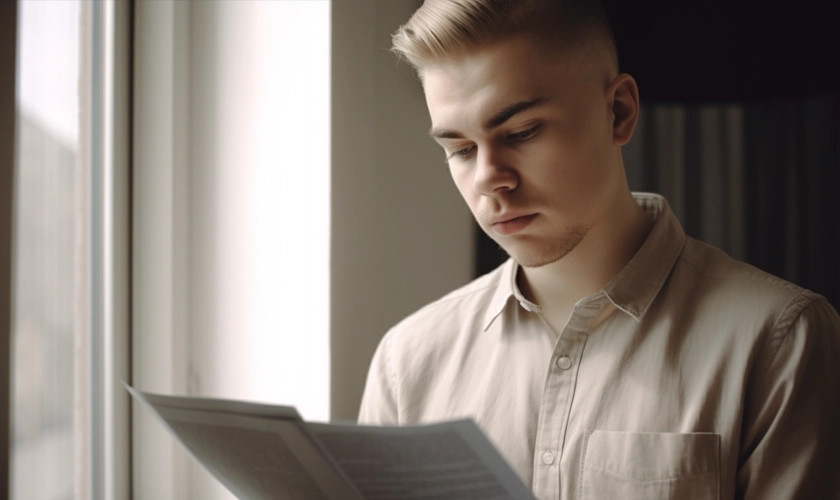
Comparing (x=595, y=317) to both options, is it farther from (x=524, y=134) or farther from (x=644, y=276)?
(x=524, y=134)

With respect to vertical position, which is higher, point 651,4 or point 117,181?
point 651,4

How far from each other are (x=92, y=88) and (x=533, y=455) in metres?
0.97

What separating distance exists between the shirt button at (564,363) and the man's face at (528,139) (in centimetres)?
14

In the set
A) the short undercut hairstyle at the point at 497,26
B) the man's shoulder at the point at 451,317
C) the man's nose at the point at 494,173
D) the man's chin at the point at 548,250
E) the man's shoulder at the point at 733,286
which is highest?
the short undercut hairstyle at the point at 497,26

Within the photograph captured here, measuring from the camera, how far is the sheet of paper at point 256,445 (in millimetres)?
636

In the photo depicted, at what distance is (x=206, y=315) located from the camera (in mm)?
1362

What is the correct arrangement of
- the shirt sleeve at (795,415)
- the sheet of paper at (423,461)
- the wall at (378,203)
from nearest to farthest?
the sheet of paper at (423,461) < the shirt sleeve at (795,415) < the wall at (378,203)

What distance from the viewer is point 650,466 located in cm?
88

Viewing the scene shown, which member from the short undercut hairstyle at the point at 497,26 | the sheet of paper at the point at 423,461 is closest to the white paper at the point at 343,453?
the sheet of paper at the point at 423,461

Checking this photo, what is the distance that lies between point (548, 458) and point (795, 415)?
0.30 meters

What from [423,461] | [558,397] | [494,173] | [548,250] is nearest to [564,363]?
[558,397]

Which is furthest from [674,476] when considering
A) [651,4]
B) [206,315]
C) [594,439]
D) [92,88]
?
[92,88]

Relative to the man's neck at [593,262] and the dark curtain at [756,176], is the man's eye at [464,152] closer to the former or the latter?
the man's neck at [593,262]

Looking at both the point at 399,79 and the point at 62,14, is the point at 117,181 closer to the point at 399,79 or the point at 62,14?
the point at 62,14
